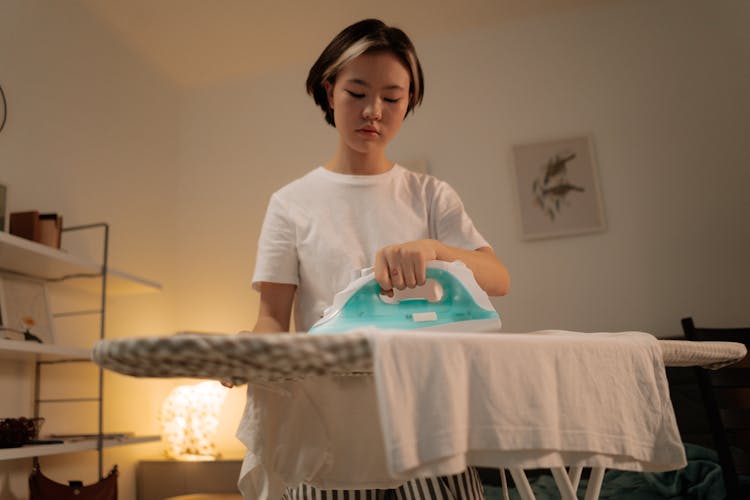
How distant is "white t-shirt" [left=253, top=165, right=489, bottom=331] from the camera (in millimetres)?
1071

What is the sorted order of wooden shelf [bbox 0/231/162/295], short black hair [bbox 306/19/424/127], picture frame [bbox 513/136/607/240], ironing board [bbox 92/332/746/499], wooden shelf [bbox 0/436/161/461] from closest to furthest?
ironing board [bbox 92/332/746/499] < short black hair [bbox 306/19/424/127] < wooden shelf [bbox 0/436/161/461] < wooden shelf [bbox 0/231/162/295] < picture frame [bbox 513/136/607/240]

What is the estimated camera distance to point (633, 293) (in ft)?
10.1

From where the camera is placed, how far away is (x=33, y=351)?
2.22 m

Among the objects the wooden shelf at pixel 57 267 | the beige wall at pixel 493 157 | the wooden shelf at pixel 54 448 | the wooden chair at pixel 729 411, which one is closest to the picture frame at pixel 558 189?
the beige wall at pixel 493 157

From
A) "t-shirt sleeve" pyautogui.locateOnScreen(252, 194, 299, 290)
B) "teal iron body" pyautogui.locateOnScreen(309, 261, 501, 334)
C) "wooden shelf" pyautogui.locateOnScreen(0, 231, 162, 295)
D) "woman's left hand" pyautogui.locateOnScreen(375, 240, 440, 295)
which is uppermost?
"wooden shelf" pyautogui.locateOnScreen(0, 231, 162, 295)

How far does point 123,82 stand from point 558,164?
7.66ft

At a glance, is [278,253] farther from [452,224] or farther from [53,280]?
[53,280]

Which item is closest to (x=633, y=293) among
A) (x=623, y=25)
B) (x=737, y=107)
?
(x=737, y=107)

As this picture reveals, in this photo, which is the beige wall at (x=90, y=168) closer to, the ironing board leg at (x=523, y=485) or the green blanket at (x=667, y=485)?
the green blanket at (x=667, y=485)

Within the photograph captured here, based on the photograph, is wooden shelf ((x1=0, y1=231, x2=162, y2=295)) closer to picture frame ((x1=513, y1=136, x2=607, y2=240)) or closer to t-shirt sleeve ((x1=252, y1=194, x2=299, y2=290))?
t-shirt sleeve ((x1=252, y1=194, x2=299, y2=290))

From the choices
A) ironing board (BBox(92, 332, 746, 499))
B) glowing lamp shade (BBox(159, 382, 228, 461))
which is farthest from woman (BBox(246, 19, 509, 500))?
glowing lamp shade (BBox(159, 382, 228, 461))

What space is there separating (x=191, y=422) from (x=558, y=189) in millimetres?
2153

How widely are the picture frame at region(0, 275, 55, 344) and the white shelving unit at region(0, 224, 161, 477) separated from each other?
55mm

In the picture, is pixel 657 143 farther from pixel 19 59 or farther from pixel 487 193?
pixel 19 59
